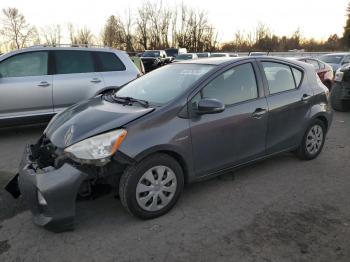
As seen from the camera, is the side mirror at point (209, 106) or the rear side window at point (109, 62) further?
the rear side window at point (109, 62)

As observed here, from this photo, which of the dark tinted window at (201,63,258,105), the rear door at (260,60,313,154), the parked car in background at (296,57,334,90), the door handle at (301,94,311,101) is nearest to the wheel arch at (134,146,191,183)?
the dark tinted window at (201,63,258,105)

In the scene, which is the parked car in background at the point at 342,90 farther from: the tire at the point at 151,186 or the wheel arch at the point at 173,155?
the tire at the point at 151,186

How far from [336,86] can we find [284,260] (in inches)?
278

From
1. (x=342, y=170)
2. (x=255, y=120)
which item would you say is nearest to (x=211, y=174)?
(x=255, y=120)

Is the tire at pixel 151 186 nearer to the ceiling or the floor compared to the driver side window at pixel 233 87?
nearer to the floor

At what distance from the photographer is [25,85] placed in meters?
6.15

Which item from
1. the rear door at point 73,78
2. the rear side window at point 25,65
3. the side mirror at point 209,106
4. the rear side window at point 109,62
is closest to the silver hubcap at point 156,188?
the side mirror at point 209,106

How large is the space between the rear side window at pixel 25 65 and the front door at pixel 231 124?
3988mm

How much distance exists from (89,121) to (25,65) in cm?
369

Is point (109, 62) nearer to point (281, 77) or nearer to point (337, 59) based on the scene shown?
point (281, 77)

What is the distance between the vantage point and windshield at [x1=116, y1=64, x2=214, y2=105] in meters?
3.68

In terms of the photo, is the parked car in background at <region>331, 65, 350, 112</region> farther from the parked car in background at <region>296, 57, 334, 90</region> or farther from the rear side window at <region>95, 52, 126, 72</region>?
the rear side window at <region>95, 52, 126, 72</region>

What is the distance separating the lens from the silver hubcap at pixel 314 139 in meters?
4.82

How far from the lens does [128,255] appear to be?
280cm
